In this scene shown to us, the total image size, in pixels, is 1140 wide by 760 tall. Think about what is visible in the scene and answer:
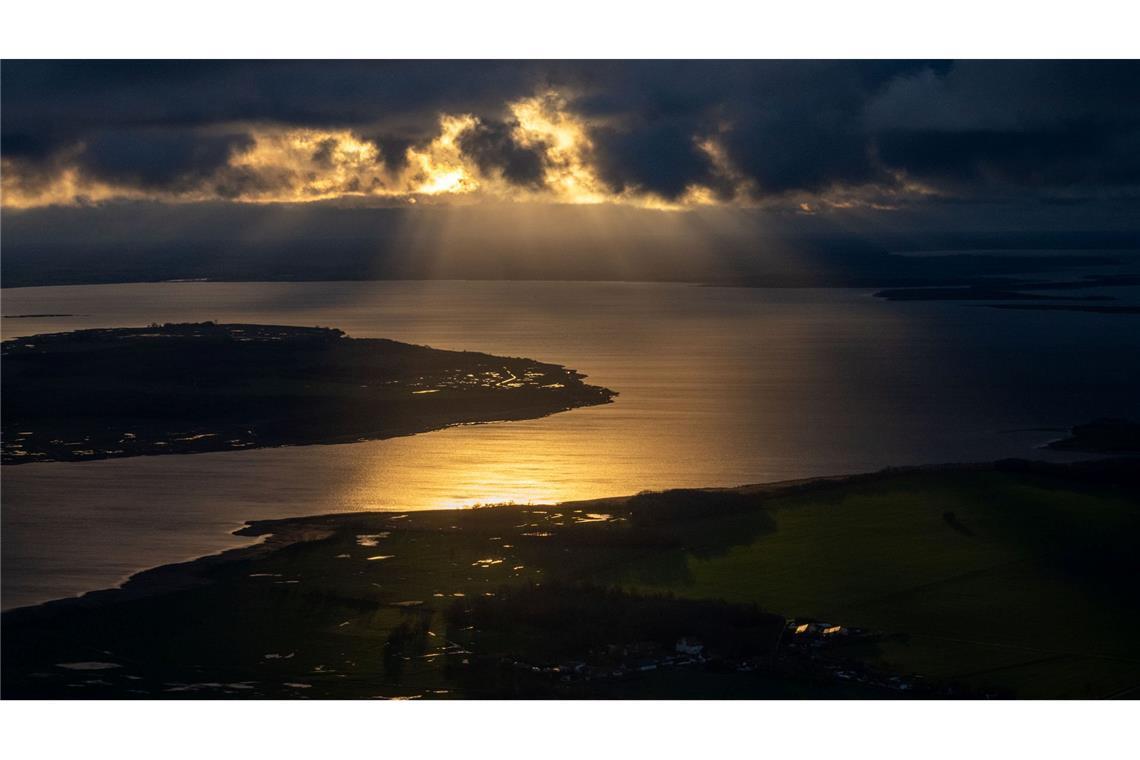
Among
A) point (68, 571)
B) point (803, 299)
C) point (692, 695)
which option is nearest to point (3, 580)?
point (68, 571)

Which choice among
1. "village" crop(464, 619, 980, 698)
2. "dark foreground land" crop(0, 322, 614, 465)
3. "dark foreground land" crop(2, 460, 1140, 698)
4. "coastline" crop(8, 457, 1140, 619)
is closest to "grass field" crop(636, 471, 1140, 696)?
"dark foreground land" crop(2, 460, 1140, 698)

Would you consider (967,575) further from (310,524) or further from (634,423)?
(634,423)

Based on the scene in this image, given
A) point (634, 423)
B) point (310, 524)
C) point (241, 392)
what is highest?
point (241, 392)

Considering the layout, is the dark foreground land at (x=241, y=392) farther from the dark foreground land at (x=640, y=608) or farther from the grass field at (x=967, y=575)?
the grass field at (x=967, y=575)

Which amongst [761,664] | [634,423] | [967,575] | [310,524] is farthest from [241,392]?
[761,664]

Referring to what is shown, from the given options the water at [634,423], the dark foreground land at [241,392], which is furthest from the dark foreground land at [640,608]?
the dark foreground land at [241,392]

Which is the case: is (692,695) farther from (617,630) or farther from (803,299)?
(803,299)
